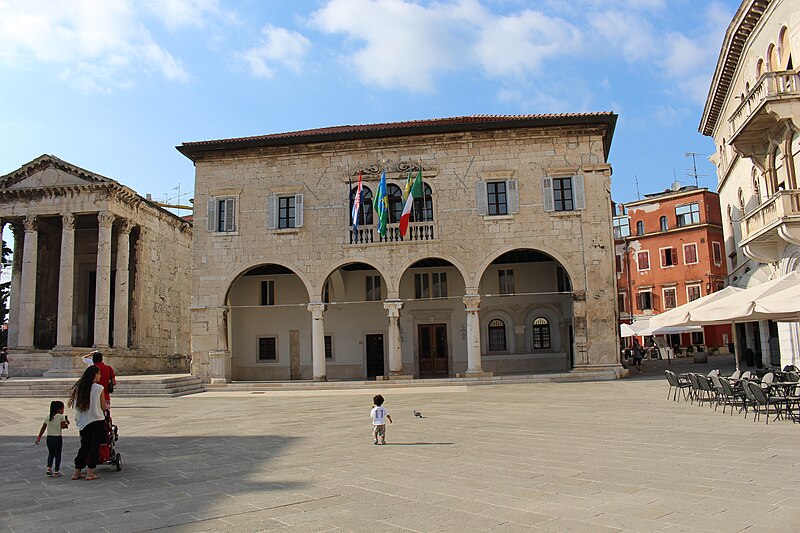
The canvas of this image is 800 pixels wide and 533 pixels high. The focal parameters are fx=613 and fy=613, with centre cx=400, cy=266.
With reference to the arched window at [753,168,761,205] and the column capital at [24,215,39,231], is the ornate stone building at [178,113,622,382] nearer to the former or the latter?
the arched window at [753,168,761,205]

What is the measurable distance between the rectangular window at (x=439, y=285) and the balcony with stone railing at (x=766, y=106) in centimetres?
1344

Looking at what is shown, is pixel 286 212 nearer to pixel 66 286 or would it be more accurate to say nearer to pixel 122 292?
pixel 122 292

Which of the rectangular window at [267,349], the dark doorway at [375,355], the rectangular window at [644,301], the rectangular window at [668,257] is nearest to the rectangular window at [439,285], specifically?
the dark doorway at [375,355]

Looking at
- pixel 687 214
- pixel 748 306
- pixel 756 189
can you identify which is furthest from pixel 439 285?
pixel 687 214

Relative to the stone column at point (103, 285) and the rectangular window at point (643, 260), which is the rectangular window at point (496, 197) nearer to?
the stone column at point (103, 285)

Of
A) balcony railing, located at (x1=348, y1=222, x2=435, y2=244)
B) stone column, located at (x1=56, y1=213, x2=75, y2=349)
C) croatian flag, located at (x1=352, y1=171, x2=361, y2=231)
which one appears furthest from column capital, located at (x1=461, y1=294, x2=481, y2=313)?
stone column, located at (x1=56, y1=213, x2=75, y2=349)

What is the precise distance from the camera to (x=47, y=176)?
29875 mm

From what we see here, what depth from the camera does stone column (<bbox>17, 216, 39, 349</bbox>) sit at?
2859cm

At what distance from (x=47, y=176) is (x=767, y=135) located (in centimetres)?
3055

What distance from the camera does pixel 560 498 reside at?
6.19m

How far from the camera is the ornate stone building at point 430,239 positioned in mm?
24547

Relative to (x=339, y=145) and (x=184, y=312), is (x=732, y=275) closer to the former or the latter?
(x=339, y=145)

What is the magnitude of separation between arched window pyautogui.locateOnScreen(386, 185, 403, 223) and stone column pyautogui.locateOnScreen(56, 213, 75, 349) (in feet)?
51.0

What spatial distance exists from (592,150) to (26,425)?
2137 cm
